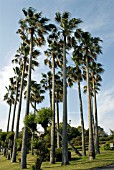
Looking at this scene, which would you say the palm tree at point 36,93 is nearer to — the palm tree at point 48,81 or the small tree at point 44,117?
the palm tree at point 48,81

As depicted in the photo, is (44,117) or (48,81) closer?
(44,117)

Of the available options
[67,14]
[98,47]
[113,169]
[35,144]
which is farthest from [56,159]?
[67,14]

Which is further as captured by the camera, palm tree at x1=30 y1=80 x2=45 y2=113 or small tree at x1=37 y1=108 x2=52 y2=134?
palm tree at x1=30 y1=80 x2=45 y2=113

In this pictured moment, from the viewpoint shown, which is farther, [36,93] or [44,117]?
[36,93]

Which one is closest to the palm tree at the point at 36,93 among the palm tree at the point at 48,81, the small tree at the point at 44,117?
the palm tree at the point at 48,81

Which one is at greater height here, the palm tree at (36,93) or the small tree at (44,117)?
the palm tree at (36,93)

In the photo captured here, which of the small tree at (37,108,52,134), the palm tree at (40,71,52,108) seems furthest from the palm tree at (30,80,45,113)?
the small tree at (37,108,52,134)

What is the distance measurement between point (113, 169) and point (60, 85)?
26332 mm

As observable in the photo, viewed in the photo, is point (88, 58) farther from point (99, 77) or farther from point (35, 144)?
point (35, 144)

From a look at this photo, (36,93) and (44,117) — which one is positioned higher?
(36,93)

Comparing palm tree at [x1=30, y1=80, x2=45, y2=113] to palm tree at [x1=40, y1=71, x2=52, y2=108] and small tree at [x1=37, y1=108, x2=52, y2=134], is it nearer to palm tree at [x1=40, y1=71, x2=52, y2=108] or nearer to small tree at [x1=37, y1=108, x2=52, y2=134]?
palm tree at [x1=40, y1=71, x2=52, y2=108]

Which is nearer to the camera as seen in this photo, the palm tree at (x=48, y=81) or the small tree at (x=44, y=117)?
the small tree at (x=44, y=117)

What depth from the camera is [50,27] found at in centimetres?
3244

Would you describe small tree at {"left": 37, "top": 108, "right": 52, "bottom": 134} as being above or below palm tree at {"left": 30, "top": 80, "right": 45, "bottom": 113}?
below
